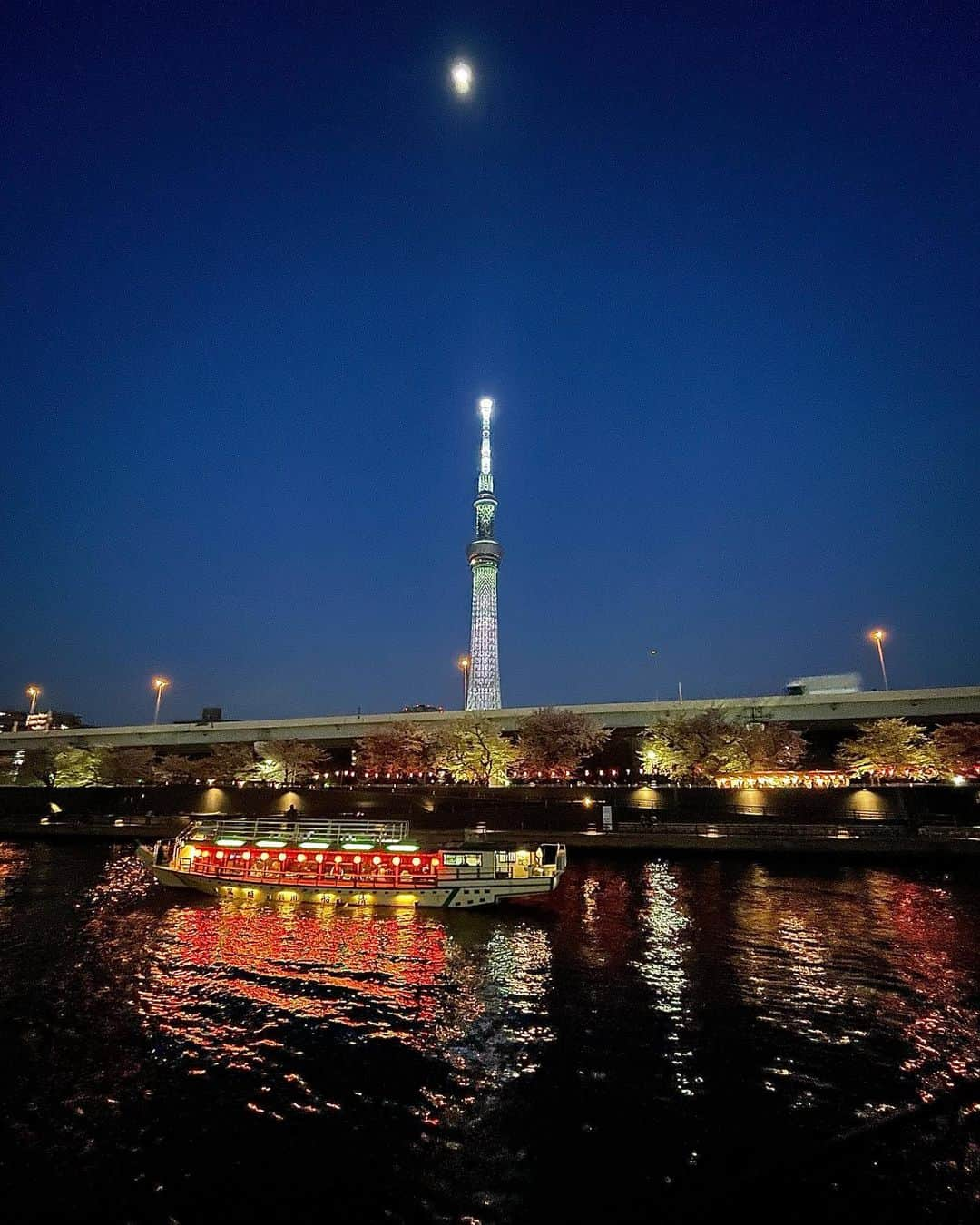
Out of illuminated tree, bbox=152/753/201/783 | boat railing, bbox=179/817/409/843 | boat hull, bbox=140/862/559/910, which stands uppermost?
illuminated tree, bbox=152/753/201/783

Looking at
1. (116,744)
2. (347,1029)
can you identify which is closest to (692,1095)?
(347,1029)

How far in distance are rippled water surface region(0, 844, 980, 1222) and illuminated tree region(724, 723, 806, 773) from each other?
36460 mm

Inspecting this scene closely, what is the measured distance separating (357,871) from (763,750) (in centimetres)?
4652

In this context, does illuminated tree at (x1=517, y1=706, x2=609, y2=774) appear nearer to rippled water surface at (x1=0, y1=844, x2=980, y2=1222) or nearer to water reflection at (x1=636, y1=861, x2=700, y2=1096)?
water reflection at (x1=636, y1=861, x2=700, y2=1096)

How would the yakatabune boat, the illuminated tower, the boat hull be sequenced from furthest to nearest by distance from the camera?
the illuminated tower → the yakatabune boat → the boat hull

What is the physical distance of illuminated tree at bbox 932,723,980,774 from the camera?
197 ft

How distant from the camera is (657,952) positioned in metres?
22.9

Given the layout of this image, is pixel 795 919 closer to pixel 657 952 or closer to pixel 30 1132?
pixel 657 952

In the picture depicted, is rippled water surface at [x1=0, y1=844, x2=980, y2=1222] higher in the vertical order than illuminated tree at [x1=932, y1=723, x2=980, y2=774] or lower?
lower

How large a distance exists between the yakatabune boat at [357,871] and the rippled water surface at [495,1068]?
3.56 metres

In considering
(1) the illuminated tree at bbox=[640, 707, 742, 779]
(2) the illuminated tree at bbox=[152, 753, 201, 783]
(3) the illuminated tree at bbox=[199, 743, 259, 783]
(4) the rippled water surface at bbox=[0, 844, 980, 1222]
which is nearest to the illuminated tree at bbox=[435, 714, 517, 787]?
(1) the illuminated tree at bbox=[640, 707, 742, 779]

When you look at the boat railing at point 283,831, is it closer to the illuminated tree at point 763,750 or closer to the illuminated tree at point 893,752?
the illuminated tree at point 763,750

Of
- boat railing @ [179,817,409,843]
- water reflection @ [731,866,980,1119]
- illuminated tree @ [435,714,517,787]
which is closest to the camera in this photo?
water reflection @ [731,866,980,1119]

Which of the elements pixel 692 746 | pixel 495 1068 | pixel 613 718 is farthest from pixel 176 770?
pixel 495 1068
